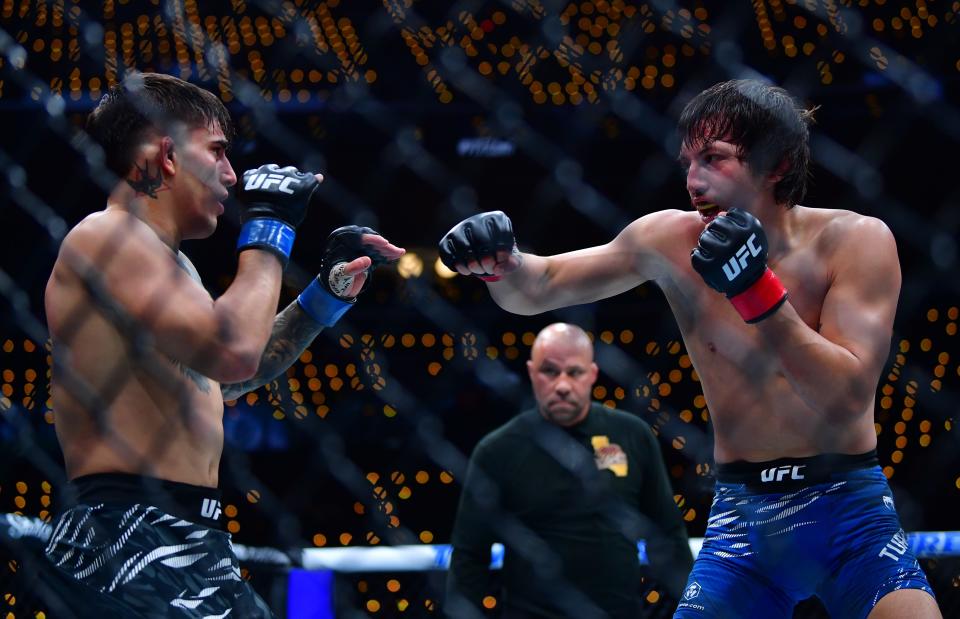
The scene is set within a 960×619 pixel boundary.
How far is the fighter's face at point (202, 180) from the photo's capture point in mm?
1635

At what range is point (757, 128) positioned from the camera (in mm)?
1823

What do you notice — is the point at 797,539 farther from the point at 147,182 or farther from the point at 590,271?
the point at 147,182

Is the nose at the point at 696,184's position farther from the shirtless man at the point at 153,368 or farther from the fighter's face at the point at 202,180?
the fighter's face at the point at 202,180

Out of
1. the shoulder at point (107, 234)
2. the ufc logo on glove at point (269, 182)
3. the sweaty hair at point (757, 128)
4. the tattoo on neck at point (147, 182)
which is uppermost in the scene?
the sweaty hair at point (757, 128)

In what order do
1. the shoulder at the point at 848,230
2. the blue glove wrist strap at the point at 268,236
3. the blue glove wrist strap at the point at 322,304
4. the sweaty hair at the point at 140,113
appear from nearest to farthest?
the blue glove wrist strap at the point at 268,236, the sweaty hair at the point at 140,113, the shoulder at the point at 848,230, the blue glove wrist strap at the point at 322,304

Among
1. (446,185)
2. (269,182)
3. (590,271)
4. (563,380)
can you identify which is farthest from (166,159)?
(446,185)

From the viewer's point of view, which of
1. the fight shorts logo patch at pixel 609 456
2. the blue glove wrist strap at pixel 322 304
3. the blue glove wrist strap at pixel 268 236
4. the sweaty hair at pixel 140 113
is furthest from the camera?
the fight shorts logo patch at pixel 609 456

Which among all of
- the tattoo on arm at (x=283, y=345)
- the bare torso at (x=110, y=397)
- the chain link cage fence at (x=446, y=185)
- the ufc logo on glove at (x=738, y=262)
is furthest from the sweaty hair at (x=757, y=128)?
the chain link cage fence at (x=446, y=185)

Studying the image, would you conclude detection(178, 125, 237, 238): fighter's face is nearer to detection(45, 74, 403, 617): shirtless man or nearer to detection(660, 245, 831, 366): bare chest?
detection(45, 74, 403, 617): shirtless man

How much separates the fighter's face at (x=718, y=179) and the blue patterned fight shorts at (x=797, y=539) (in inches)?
17.1

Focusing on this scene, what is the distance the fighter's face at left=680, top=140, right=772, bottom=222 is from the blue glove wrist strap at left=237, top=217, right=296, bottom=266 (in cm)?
67

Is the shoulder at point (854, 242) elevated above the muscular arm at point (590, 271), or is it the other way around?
the shoulder at point (854, 242)

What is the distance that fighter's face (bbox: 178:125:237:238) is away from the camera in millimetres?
1635

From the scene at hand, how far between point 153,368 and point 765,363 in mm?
970
